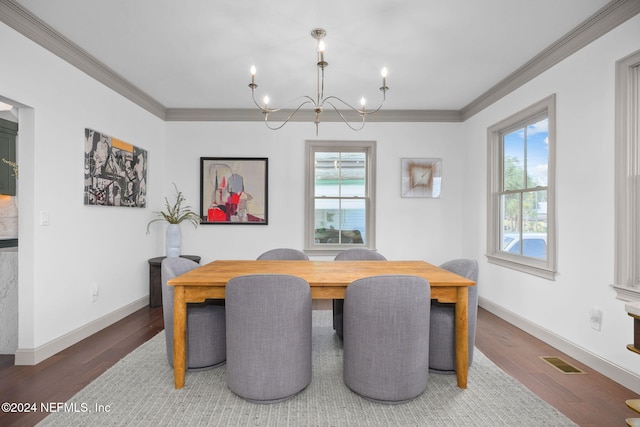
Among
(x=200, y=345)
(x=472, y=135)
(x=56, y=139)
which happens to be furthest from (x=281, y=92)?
(x=200, y=345)

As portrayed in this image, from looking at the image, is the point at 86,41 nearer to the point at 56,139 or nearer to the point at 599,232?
the point at 56,139

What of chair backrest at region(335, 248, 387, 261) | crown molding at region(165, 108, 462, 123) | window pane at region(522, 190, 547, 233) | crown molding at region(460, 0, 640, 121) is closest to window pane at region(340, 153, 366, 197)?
crown molding at region(165, 108, 462, 123)

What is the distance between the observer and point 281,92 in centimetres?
389

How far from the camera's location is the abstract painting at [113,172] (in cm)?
314

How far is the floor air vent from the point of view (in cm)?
246

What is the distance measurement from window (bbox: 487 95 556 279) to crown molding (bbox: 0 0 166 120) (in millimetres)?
4251

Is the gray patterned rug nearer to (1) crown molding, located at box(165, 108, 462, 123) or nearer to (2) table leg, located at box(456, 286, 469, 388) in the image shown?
(2) table leg, located at box(456, 286, 469, 388)

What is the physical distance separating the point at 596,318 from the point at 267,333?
2.49 meters

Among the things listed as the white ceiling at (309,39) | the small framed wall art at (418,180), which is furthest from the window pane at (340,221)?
the white ceiling at (309,39)

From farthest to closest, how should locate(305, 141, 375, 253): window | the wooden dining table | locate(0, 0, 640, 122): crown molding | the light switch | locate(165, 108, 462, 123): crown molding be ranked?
locate(305, 141, 375, 253): window < locate(165, 108, 462, 123): crown molding < the light switch < locate(0, 0, 640, 122): crown molding < the wooden dining table

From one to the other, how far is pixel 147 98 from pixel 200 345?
3.22m

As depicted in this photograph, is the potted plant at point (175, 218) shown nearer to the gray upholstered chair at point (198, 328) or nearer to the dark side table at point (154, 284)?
the dark side table at point (154, 284)

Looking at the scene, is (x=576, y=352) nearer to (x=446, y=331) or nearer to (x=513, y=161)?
(x=446, y=331)

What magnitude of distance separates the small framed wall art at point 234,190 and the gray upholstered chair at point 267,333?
8.71 feet
